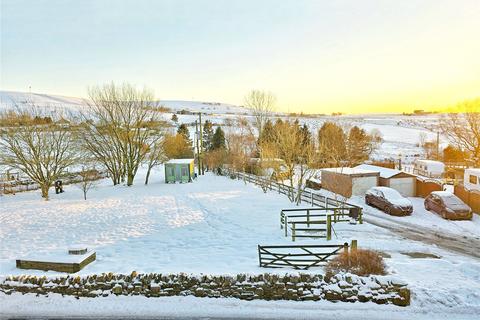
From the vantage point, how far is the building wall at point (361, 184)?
2611 cm

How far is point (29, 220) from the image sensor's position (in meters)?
17.9

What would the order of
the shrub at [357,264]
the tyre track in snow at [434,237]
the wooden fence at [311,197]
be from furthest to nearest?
the wooden fence at [311,197], the tyre track in snow at [434,237], the shrub at [357,264]

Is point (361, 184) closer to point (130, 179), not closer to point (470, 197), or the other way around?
point (470, 197)

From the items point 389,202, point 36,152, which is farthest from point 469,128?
point 36,152

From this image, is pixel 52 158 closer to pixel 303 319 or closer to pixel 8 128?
pixel 8 128

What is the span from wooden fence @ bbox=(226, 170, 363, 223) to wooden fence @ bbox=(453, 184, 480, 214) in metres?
8.12

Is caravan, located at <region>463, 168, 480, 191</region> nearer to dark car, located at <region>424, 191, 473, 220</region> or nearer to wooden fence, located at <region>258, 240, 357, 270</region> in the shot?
dark car, located at <region>424, 191, 473, 220</region>

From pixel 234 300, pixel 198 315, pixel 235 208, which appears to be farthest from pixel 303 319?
pixel 235 208

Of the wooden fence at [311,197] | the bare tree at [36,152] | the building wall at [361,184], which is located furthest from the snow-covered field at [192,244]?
the building wall at [361,184]

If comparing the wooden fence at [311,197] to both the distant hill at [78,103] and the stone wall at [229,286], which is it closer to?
the stone wall at [229,286]

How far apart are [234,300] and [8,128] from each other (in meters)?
26.9

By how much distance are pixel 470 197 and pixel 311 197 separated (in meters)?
10.7

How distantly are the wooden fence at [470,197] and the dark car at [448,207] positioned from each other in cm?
168

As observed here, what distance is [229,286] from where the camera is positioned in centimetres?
870
